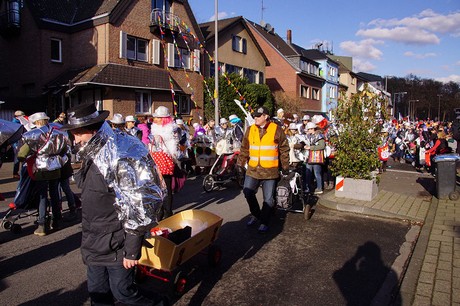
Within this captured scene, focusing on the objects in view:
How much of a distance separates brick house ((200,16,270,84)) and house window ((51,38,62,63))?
32.2ft

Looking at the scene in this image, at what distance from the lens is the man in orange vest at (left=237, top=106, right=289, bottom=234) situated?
5992mm

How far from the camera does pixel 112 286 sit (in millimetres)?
2824

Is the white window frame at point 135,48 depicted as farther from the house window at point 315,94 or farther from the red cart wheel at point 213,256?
the house window at point 315,94

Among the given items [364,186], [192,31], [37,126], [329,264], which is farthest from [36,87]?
[329,264]

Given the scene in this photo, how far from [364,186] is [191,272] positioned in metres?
5.01

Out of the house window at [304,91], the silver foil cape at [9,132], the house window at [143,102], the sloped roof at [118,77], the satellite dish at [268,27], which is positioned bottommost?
the silver foil cape at [9,132]

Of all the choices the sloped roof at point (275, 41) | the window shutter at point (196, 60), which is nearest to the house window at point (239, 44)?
the window shutter at point (196, 60)

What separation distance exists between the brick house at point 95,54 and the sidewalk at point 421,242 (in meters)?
15.8

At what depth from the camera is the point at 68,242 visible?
5.70 meters

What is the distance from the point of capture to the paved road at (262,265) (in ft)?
13.3

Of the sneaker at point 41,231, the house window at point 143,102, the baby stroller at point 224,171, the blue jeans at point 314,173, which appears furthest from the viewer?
the house window at point 143,102

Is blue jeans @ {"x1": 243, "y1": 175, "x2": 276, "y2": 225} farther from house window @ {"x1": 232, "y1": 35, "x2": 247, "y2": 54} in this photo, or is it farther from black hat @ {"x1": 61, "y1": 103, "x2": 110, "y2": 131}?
house window @ {"x1": 232, "y1": 35, "x2": 247, "y2": 54}

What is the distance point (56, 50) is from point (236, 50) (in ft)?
47.5

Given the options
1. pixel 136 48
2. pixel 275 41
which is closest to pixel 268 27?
pixel 275 41
